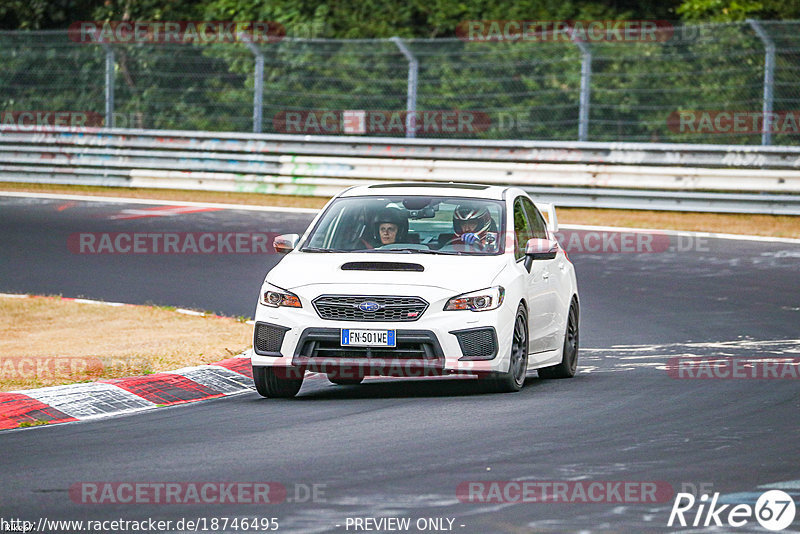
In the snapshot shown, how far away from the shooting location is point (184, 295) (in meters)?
16.7

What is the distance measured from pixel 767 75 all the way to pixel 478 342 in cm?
1429

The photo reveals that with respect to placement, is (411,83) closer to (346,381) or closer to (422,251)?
(346,381)

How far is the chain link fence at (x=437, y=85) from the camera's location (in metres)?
24.4

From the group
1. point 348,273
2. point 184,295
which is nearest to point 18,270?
point 184,295

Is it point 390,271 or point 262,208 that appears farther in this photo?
point 262,208

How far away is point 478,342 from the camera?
33.5 ft

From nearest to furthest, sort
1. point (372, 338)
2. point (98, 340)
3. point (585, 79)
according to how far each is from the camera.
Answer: point (372, 338)
point (98, 340)
point (585, 79)

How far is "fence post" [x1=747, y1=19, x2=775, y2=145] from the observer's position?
75.7 ft

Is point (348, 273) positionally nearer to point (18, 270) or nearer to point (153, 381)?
point (153, 381)

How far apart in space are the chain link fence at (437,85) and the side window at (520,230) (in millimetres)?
12079

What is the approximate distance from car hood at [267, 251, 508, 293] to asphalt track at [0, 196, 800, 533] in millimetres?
825

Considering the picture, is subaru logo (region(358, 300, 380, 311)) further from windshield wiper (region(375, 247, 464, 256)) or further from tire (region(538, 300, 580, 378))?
tire (region(538, 300, 580, 378))

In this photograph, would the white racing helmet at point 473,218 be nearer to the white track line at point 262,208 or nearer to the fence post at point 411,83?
the white track line at point 262,208

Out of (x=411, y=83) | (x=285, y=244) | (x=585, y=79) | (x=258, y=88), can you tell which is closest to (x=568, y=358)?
(x=285, y=244)
